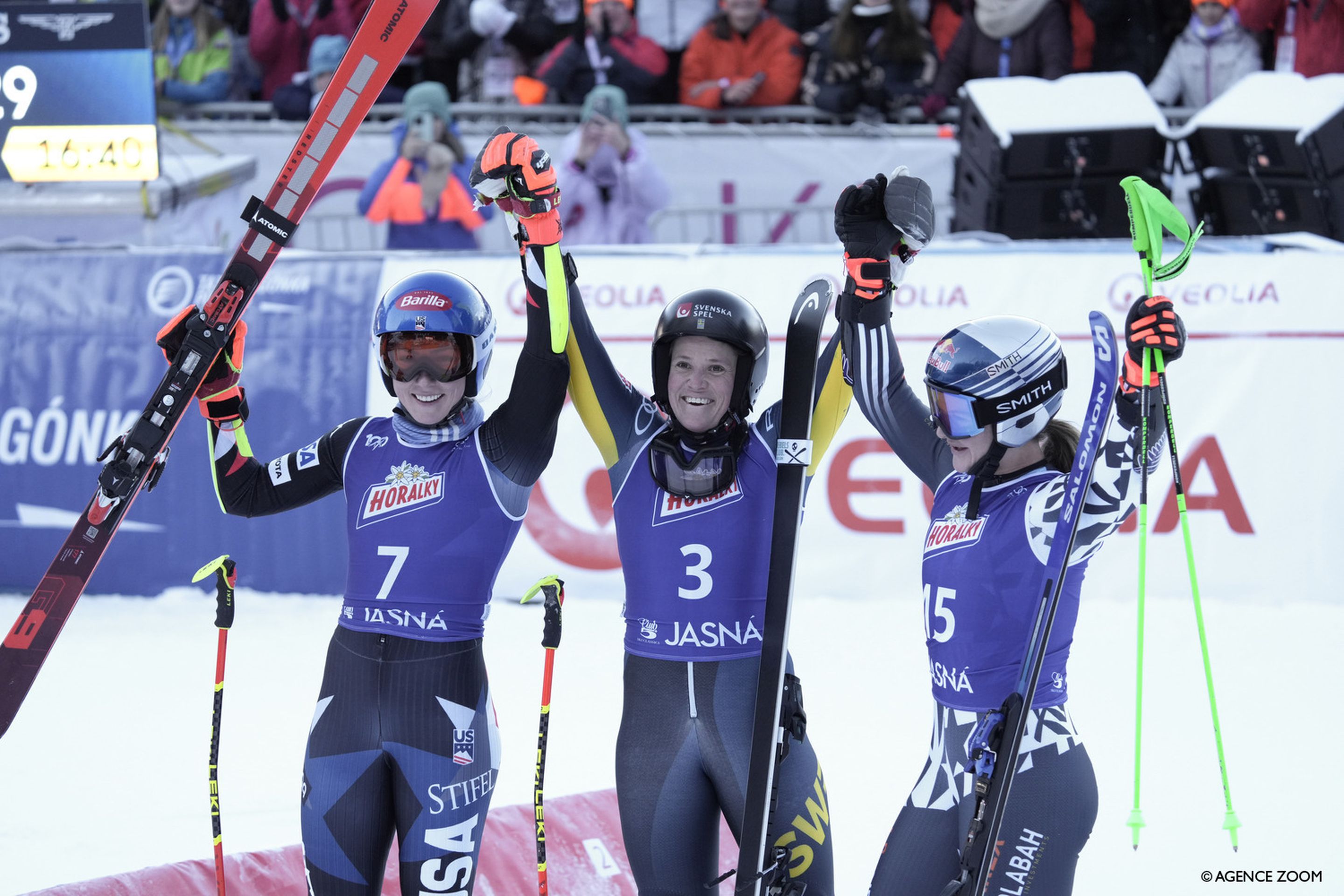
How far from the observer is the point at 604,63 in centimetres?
941

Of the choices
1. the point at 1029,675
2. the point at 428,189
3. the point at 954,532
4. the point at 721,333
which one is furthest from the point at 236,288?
the point at 428,189

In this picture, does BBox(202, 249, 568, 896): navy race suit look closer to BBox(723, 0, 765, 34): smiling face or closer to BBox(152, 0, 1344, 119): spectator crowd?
BBox(152, 0, 1344, 119): spectator crowd

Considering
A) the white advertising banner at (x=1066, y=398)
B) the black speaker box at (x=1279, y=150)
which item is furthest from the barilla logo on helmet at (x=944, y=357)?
the black speaker box at (x=1279, y=150)

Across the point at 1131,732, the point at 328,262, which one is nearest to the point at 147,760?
the point at 328,262

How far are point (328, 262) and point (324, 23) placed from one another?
11.9 feet

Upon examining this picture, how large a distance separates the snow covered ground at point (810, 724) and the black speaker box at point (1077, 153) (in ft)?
7.55

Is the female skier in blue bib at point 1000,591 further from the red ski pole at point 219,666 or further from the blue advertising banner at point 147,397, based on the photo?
the blue advertising banner at point 147,397

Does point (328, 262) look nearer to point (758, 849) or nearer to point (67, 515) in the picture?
point (67, 515)

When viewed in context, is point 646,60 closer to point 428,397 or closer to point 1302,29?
point 1302,29

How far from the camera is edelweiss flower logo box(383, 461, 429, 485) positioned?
343cm

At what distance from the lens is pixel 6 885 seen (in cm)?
423

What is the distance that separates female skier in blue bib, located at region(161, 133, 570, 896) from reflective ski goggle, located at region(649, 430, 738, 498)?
1.02 feet

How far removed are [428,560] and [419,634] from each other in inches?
7.1

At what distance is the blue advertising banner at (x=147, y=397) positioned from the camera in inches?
283
